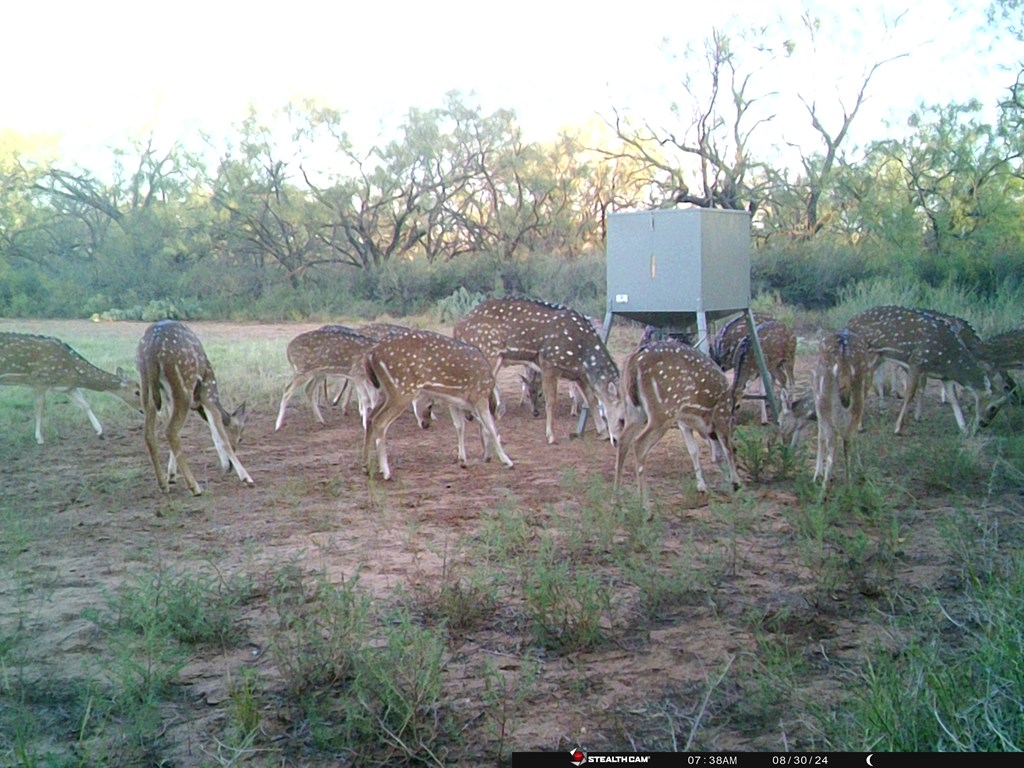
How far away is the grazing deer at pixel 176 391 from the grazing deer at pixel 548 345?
10.6ft

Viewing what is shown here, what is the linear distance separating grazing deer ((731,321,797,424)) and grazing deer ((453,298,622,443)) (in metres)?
1.34

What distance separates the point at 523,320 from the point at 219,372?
15.8 ft

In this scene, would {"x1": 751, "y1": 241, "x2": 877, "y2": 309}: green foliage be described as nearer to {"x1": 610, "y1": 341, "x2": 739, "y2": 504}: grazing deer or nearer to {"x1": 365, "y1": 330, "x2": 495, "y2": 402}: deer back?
{"x1": 365, "y1": 330, "x2": 495, "y2": 402}: deer back

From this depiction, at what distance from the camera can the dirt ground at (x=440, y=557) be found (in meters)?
3.79

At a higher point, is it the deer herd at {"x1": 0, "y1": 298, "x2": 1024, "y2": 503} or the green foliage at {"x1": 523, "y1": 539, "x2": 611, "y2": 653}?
the deer herd at {"x1": 0, "y1": 298, "x2": 1024, "y2": 503}

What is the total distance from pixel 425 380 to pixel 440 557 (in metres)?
3.18

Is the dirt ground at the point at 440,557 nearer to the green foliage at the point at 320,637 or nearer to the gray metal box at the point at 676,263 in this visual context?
the green foliage at the point at 320,637

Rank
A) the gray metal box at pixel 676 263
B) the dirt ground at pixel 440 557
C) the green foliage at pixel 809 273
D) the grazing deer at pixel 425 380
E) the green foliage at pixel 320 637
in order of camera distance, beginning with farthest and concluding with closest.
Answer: the green foliage at pixel 809 273
the gray metal box at pixel 676 263
the grazing deer at pixel 425 380
the green foliage at pixel 320 637
the dirt ground at pixel 440 557

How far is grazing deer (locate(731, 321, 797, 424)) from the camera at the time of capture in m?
10.4

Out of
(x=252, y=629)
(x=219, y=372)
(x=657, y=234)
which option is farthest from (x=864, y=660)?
(x=219, y=372)

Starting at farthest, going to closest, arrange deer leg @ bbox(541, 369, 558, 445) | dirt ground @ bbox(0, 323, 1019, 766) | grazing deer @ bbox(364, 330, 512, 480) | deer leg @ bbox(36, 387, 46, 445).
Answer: deer leg @ bbox(541, 369, 558, 445) < deer leg @ bbox(36, 387, 46, 445) < grazing deer @ bbox(364, 330, 512, 480) < dirt ground @ bbox(0, 323, 1019, 766)

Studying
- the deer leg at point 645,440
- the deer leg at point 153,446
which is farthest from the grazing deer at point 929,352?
the deer leg at point 153,446

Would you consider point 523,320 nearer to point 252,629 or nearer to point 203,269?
point 252,629

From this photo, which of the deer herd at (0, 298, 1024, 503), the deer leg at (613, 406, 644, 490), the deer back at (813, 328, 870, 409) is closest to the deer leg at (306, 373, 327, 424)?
the deer herd at (0, 298, 1024, 503)
